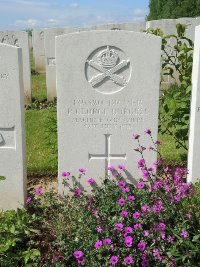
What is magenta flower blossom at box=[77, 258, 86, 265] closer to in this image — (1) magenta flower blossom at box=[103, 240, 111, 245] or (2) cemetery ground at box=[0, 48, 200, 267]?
(2) cemetery ground at box=[0, 48, 200, 267]

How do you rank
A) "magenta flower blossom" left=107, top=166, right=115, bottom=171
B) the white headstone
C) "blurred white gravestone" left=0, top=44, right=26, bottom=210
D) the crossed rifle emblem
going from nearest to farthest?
"blurred white gravestone" left=0, top=44, right=26, bottom=210, the crossed rifle emblem, "magenta flower blossom" left=107, top=166, right=115, bottom=171, the white headstone

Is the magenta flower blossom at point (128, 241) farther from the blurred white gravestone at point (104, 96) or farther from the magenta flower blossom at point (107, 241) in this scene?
the blurred white gravestone at point (104, 96)

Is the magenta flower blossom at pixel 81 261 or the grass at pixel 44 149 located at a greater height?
the grass at pixel 44 149

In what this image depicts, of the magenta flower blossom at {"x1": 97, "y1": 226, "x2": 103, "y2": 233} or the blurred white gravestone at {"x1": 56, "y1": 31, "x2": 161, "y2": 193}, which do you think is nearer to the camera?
the magenta flower blossom at {"x1": 97, "y1": 226, "x2": 103, "y2": 233}

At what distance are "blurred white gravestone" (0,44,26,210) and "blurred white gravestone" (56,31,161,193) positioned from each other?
37 cm

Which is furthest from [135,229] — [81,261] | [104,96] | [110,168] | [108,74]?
[108,74]

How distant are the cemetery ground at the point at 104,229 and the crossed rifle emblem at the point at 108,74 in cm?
62

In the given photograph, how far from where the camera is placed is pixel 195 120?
12.1 feet

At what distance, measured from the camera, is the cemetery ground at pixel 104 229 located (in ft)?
8.25

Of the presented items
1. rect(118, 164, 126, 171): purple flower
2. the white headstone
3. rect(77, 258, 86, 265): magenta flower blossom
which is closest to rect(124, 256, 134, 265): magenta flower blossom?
rect(77, 258, 86, 265): magenta flower blossom

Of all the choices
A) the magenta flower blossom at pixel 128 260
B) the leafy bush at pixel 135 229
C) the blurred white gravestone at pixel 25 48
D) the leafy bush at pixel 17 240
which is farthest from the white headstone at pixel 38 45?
the magenta flower blossom at pixel 128 260

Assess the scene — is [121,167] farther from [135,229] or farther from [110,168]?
[135,229]

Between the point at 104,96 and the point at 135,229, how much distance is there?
1.40 meters

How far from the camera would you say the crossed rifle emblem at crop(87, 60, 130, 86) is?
356 cm
